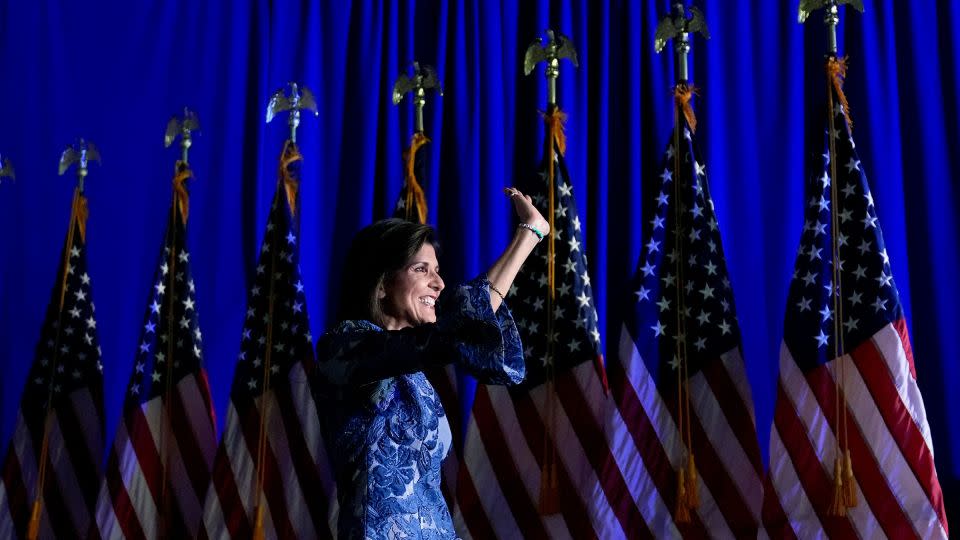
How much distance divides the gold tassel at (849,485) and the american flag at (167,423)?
2265mm

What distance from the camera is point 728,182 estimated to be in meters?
4.32

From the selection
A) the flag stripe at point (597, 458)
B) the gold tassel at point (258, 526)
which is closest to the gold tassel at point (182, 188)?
the gold tassel at point (258, 526)

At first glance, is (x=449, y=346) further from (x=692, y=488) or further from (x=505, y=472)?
(x=505, y=472)

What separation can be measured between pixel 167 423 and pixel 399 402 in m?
2.45

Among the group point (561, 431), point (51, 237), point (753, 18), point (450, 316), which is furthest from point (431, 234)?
point (51, 237)

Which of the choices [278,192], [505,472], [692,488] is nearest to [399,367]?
[692,488]

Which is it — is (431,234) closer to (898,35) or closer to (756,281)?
(756,281)

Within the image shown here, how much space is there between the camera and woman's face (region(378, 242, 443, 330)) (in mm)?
2275

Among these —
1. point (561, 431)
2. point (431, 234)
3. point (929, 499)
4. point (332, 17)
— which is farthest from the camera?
point (332, 17)

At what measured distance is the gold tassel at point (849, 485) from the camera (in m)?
3.44

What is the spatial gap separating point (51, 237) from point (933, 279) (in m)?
3.46

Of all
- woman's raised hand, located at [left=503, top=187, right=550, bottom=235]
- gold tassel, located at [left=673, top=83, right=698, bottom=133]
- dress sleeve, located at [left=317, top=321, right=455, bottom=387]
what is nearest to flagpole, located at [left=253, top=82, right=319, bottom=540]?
gold tassel, located at [left=673, top=83, right=698, bottom=133]

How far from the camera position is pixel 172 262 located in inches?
176

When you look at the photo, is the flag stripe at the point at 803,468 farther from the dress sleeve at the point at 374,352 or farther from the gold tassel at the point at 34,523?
the gold tassel at the point at 34,523
